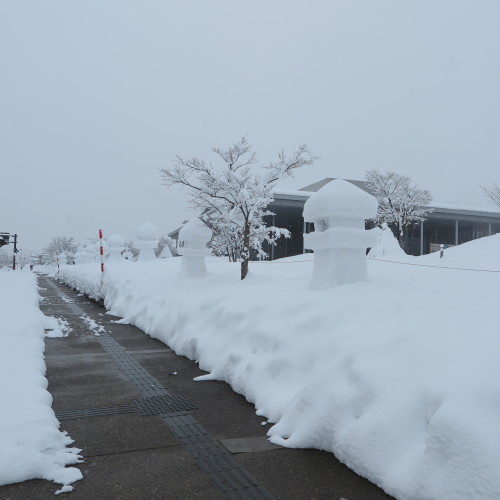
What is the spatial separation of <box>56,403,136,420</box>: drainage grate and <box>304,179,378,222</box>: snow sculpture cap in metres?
3.86

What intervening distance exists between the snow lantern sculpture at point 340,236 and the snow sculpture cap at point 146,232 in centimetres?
1654

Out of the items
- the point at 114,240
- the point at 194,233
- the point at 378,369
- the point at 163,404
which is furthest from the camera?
the point at 114,240

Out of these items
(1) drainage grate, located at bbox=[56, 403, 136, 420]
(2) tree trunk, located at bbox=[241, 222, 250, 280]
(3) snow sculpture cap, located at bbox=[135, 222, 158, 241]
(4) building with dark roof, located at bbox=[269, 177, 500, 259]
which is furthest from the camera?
(4) building with dark roof, located at bbox=[269, 177, 500, 259]

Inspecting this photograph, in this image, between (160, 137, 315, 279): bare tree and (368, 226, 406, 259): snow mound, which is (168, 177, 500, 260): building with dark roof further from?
(160, 137, 315, 279): bare tree

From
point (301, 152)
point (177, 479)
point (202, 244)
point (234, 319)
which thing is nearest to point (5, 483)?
point (177, 479)

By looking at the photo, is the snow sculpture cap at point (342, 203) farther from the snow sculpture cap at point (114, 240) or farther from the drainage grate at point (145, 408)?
the snow sculpture cap at point (114, 240)

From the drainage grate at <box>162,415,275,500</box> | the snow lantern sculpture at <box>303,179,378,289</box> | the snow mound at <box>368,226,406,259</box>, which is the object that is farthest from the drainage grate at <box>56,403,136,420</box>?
the snow mound at <box>368,226,406,259</box>

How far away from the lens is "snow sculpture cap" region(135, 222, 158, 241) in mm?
22359

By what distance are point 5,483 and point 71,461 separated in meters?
0.44

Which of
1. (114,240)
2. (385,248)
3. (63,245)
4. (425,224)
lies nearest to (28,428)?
(385,248)

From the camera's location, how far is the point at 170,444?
362cm

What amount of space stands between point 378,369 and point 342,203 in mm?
3591

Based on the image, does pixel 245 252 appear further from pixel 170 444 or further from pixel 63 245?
pixel 63 245

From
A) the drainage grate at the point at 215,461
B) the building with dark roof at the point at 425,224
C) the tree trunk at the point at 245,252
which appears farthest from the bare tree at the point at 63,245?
the drainage grate at the point at 215,461
